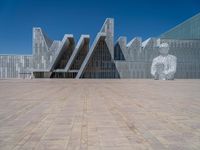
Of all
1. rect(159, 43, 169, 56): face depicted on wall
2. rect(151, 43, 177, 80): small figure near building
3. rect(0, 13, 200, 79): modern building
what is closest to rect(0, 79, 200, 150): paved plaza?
rect(151, 43, 177, 80): small figure near building

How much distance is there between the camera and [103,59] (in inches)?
1419

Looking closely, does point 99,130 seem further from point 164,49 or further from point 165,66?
point 164,49

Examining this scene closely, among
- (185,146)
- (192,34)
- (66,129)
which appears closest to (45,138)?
(66,129)

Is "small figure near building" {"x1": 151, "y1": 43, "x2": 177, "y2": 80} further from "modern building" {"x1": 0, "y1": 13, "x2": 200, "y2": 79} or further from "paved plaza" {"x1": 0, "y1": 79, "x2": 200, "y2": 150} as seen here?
"paved plaza" {"x1": 0, "y1": 79, "x2": 200, "y2": 150}

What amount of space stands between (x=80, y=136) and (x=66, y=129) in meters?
0.51

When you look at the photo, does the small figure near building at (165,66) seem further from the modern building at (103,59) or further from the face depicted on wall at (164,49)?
the modern building at (103,59)

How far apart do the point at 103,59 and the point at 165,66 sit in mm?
12110

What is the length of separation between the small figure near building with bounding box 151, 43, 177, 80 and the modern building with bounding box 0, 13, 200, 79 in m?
6.21

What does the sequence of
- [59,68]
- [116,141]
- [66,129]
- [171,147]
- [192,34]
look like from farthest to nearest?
[192,34], [59,68], [66,129], [116,141], [171,147]

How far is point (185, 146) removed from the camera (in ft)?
9.74

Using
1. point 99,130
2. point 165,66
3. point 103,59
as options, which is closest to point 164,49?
point 165,66

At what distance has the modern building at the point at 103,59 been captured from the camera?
34.3m

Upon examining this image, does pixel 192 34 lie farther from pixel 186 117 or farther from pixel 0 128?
A: pixel 0 128

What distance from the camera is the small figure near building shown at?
2842cm
